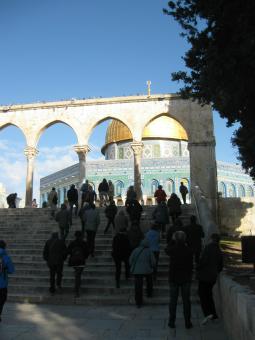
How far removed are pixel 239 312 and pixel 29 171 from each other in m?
20.5

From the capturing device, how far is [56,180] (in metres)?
47.5

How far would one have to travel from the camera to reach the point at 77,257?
29.8ft

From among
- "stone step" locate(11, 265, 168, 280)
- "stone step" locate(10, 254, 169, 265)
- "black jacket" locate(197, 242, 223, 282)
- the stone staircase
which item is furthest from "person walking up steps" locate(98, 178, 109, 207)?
"black jacket" locate(197, 242, 223, 282)

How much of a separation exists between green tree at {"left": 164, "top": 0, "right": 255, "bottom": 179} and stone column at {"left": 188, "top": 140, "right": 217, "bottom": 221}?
37.2 feet

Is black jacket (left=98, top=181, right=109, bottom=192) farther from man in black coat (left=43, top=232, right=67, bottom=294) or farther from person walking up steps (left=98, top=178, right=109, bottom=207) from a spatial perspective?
man in black coat (left=43, top=232, right=67, bottom=294)

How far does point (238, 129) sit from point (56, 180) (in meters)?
38.5

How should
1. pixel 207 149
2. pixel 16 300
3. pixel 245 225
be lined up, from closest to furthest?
pixel 16 300 < pixel 245 225 < pixel 207 149

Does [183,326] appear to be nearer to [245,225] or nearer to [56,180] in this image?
[245,225]

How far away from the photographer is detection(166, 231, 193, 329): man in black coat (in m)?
6.73

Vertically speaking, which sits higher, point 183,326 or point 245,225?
point 245,225

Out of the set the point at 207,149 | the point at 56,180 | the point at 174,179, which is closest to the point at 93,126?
the point at 207,149

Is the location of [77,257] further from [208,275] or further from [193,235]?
[208,275]

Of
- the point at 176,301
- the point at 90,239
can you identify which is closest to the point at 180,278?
the point at 176,301

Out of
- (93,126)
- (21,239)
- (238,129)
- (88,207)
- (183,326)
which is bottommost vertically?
(183,326)
